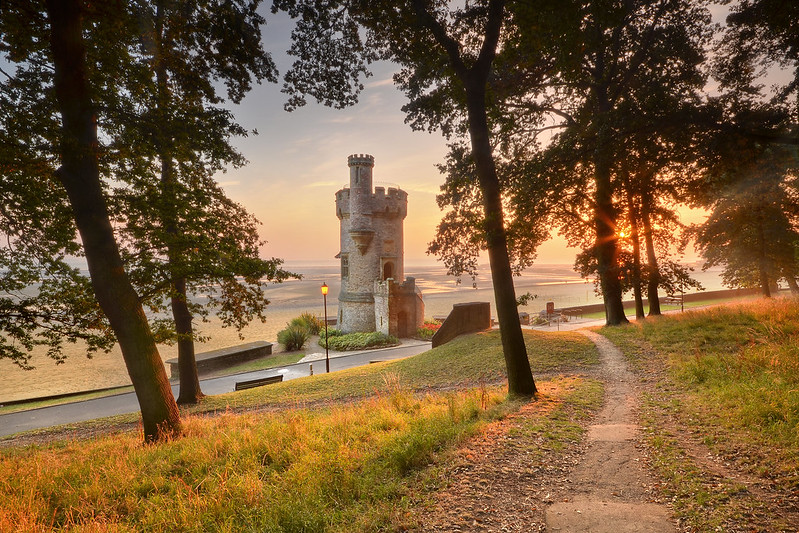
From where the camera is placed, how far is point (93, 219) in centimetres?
658

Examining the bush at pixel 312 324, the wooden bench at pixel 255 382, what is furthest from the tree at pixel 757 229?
the bush at pixel 312 324

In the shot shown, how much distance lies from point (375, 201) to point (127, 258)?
2463 cm

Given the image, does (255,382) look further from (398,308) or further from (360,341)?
(398,308)

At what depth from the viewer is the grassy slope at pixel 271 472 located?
3386mm

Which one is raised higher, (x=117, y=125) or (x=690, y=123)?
(x=117, y=125)

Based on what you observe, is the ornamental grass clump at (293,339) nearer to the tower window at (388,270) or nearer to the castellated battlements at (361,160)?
the tower window at (388,270)

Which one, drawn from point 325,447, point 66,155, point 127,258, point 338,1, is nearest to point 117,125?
point 66,155

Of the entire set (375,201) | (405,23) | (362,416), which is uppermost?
(375,201)

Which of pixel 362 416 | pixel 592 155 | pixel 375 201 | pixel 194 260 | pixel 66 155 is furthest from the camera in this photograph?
pixel 375 201

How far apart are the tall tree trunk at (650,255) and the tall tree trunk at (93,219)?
51.9ft

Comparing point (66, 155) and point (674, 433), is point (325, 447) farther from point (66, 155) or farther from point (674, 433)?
point (66, 155)

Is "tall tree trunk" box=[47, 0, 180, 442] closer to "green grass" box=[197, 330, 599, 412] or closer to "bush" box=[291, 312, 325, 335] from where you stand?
"green grass" box=[197, 330, 599, 412]

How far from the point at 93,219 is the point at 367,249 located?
25.9 meters

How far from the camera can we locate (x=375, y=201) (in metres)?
32.1
